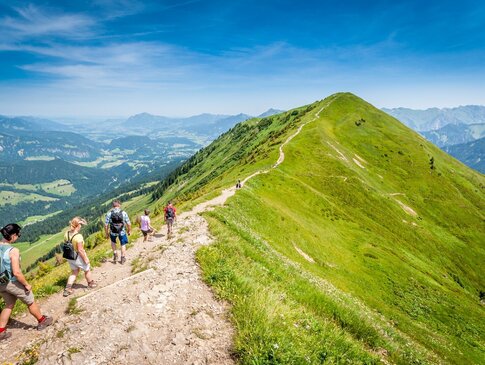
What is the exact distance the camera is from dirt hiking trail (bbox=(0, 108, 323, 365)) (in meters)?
9.57

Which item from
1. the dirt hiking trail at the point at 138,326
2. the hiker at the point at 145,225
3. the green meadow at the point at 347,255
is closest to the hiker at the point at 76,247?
the dirt hiking trail at the point at 138,326

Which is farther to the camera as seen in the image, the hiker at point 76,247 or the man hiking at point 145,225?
the man hiking at point 145,225

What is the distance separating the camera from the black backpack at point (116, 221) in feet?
62.8

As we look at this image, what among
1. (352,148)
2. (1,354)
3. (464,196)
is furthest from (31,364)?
(464,196)

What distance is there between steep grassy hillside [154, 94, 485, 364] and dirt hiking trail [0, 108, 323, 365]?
966mm

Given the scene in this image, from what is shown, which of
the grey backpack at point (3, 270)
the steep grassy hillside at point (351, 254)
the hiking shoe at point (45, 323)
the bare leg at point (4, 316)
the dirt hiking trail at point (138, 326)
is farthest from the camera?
the hiking shoe at point (45, 323)

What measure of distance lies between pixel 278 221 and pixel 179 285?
2837cm

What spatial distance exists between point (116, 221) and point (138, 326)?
33.1 ft

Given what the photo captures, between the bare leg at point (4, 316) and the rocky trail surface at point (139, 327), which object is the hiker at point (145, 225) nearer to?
the rocky trail surface at point (139, 327)

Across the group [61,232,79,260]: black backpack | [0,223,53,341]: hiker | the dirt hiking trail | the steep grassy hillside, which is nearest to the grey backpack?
[0,223,53,341]: hiker

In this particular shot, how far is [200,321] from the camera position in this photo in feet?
35.6

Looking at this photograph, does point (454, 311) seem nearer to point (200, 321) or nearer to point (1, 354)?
point (200, 321)

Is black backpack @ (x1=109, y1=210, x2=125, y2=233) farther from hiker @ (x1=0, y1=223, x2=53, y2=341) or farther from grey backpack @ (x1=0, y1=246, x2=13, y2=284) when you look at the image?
grey backpack @ (x1=0, y1=246, x2=13, y2=284)

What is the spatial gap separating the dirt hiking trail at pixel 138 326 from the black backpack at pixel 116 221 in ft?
14.5
